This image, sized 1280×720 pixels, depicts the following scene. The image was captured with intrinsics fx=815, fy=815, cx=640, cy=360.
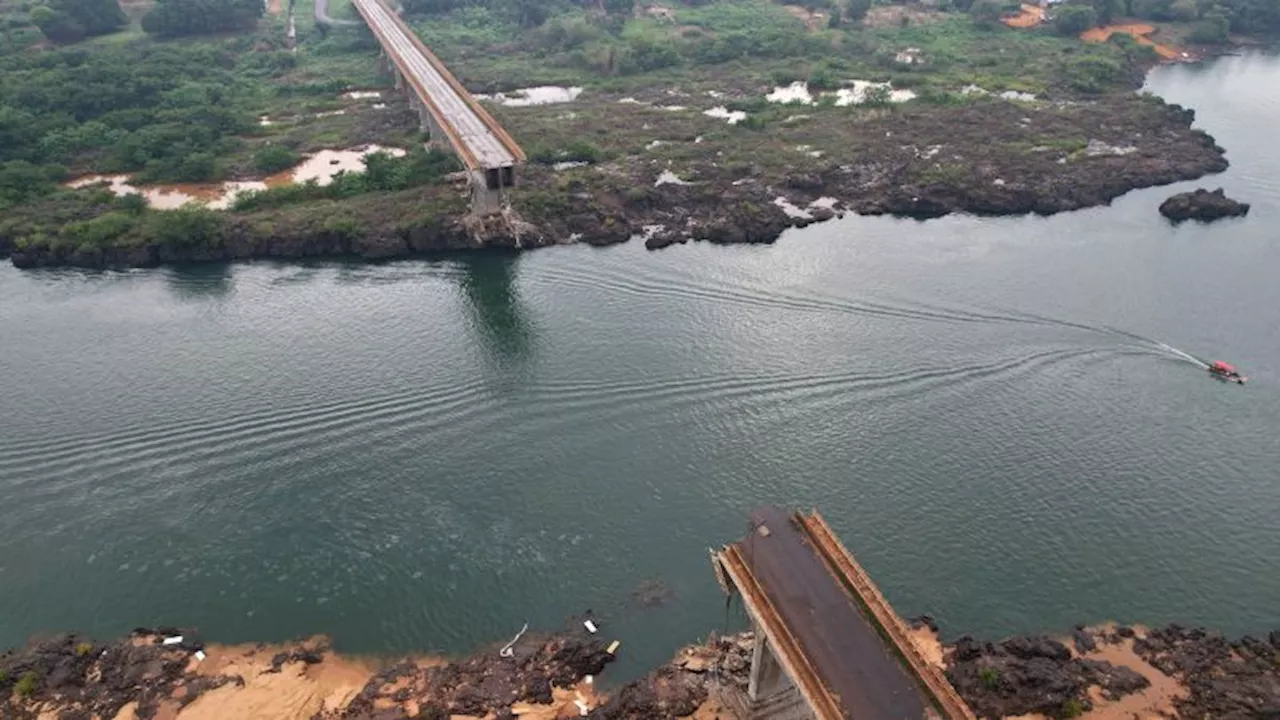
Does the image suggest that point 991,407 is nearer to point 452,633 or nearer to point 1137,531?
point 1137,531

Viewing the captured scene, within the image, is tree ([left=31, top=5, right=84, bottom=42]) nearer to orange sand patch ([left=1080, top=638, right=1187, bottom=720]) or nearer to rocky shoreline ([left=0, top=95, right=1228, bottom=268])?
rocky shoreline ([left=0, top=95, right=1228, bottom=268])

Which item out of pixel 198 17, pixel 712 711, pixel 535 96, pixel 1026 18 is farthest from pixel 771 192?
pixel 198 17

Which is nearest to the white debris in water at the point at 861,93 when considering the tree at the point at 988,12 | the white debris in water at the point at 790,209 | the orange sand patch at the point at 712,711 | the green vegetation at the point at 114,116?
the white debris in water at the point at 790,209

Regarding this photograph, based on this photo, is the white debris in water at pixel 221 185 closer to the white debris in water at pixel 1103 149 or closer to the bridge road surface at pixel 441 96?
the bridge road surface at pixel 441 96

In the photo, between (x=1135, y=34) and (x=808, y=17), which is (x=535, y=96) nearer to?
(x=808, y=17)

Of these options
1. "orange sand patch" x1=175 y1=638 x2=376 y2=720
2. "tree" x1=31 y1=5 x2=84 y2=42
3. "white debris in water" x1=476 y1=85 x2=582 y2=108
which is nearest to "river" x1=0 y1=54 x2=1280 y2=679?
"orange sand patch" x1=175 y1=638 x2=376 y2=720
